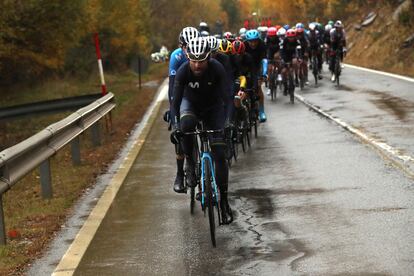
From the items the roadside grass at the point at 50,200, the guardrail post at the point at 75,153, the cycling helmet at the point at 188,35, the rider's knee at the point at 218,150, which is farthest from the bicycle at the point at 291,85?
the rider's knee at the point at 218,150

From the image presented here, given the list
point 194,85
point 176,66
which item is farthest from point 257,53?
point 194,85

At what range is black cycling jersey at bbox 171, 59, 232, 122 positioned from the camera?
8383mm

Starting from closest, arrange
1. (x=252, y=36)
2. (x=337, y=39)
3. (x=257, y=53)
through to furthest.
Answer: (x=257, y=53)
(x=252, y=36)
(x=337, y=39)

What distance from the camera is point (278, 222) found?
27.6ft

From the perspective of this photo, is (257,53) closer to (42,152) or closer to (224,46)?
(224,46)

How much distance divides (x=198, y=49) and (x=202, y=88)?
54 centimetres

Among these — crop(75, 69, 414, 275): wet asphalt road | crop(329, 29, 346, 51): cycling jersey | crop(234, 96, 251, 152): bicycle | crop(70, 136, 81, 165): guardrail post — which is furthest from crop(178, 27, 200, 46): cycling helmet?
crop(329, 29, 346, 51): cycling jersey

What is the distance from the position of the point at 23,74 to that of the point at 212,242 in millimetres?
34038

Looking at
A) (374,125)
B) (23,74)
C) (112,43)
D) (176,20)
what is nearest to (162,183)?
(374,125)

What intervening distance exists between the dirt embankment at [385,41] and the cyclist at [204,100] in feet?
75.7

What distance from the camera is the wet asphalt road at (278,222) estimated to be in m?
6.85

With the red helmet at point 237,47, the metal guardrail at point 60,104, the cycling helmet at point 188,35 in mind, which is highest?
the cycling helmet at point 188,35

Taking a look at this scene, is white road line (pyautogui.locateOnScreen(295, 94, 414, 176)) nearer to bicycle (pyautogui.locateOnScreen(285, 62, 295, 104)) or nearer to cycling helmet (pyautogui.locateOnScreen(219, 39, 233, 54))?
cycling helmet (pyautogui.locateOnScreen(219, 39, 233, 54))

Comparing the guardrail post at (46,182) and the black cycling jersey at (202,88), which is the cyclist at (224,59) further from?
the guardrail post at (46,182)
